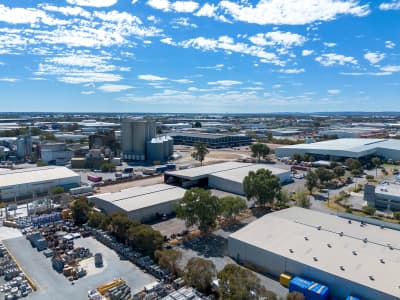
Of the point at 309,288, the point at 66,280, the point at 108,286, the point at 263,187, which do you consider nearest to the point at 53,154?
the point at 66,280

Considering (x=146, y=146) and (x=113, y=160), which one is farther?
(x=146, y=146)

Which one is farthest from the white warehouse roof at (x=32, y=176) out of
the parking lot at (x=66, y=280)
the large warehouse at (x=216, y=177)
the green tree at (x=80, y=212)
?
the parking lot at (x=66, y=280)

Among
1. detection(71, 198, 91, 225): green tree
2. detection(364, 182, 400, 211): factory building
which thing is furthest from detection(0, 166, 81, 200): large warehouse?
detection(364, 182, 400, 211): factory building

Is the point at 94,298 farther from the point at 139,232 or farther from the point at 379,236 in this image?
the point at 379,236

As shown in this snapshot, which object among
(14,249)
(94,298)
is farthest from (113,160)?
(94,298)

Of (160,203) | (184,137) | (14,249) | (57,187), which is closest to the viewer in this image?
(14,249)

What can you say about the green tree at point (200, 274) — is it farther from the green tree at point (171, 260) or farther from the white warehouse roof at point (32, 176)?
the white warehouse roof at point (32, 176)

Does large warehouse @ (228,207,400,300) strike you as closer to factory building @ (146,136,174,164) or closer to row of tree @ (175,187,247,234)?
row of tree @ (175,187,247,234)
